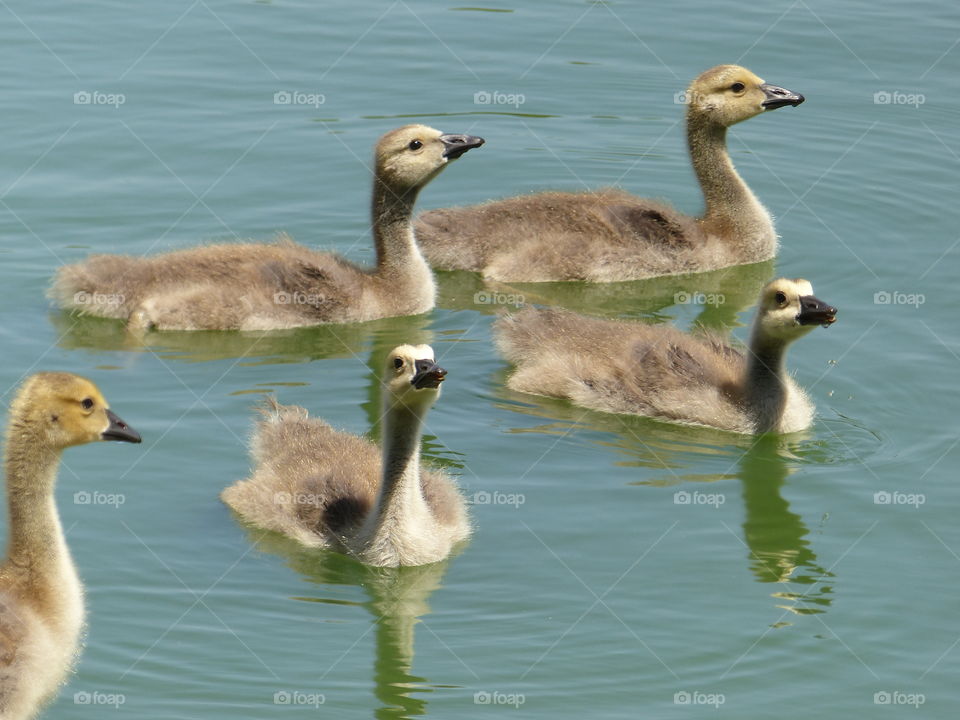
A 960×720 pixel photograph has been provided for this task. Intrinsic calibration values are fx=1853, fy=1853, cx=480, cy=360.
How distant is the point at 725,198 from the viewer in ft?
51.9

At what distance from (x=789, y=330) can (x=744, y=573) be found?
1999 mm

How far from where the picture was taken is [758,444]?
12.6 meters

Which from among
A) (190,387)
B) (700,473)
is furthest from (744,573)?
(190,387)

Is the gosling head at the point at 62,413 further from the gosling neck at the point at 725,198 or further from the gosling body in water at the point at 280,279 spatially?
the gosling neck at the point at 725,198

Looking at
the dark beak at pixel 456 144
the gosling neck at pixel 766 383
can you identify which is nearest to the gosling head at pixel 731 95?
the dark beak at pixel 456 144

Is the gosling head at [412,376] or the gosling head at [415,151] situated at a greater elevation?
the gosling head at [415,151]

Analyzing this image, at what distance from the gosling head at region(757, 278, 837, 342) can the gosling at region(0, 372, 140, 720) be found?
504 cm

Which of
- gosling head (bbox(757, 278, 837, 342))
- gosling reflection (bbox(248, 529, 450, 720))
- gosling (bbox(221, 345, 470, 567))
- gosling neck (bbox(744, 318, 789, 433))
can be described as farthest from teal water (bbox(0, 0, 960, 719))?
gosling head (bbox(757, 278, 837, 342))

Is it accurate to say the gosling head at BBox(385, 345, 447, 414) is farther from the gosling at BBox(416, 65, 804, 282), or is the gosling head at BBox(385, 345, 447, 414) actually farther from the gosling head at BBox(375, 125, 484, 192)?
the gosling at BBox(416, 65, 804, 282)

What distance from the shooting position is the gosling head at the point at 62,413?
28.9ft

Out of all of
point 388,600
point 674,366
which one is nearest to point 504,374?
point 674,366

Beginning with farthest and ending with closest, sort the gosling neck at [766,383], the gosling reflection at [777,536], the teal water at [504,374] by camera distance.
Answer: the gosling neck at [766,383]
the gosling reflection at [777,536]
the teal water at [504,374]

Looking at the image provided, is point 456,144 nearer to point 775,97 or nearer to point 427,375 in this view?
point 775,97

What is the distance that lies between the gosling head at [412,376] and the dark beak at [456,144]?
406cm
